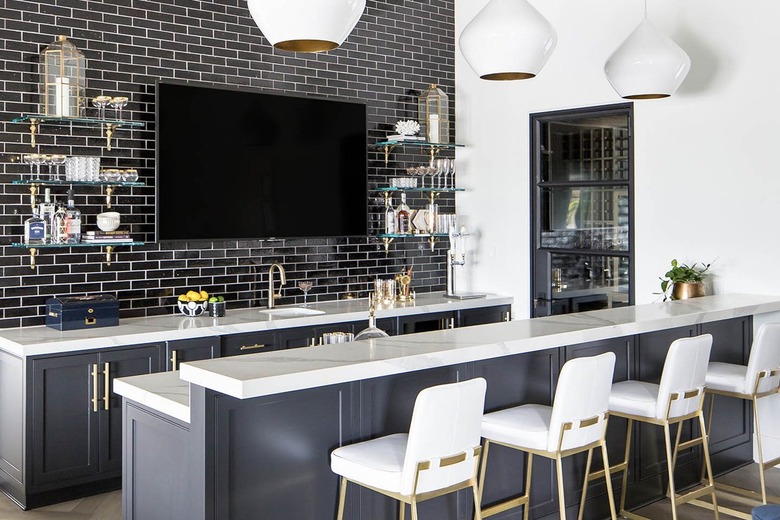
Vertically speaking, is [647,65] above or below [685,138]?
above

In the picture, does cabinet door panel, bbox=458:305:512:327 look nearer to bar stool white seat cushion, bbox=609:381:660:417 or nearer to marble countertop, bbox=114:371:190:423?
bar stool white seat cushion, bbox=609:381:660:417

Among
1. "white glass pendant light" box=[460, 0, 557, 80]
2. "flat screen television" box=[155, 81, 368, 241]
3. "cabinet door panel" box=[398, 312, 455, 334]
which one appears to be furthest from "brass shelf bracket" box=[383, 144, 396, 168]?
"white glass pendant light" box=[460, 0, 557, 80]

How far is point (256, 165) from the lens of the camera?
6.08 m

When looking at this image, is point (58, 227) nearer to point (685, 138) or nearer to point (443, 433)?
point (443, 433)

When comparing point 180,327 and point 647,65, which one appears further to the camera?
point 180,327

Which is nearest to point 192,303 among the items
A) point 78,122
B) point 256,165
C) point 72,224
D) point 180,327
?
point 180,327

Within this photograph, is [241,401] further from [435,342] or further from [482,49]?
[482,49]

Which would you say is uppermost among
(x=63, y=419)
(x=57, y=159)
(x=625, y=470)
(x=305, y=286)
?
(x=57, y=159)

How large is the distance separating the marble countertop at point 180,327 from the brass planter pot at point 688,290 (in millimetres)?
1706

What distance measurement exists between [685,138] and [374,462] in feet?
12.9

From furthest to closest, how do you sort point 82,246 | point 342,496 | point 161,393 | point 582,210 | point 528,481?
1. point 582,210
2. point 82,246
3. point 528,481
4. point 161,393
5. point 342,496

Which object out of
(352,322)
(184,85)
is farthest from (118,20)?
(352,322)

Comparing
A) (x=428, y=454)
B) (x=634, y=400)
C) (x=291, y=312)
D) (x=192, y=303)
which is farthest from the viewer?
(x=291, y=312)

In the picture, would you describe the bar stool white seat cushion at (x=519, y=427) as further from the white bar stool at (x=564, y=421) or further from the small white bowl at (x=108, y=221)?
the small white bowl at (x=108, y=221)
